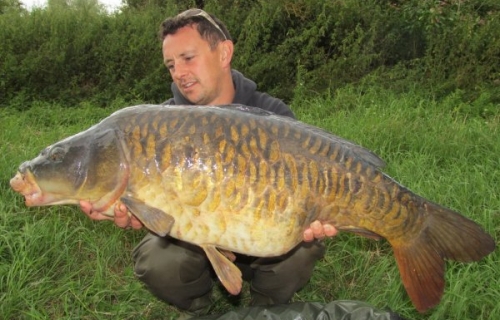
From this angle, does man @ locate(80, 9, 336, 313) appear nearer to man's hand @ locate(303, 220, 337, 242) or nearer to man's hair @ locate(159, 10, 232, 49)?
man's hair @ locate(159, 10, 232, 49)

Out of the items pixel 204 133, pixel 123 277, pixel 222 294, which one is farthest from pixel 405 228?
pixel 123 277

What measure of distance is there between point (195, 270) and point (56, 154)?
748mm

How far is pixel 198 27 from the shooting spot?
2301mm

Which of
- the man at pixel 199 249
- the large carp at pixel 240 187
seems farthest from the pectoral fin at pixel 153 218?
the man at pixel 199 249

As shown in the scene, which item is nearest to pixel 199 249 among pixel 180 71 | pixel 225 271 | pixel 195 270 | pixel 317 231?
pixel 195 270

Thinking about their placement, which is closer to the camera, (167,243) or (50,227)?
(167,243)

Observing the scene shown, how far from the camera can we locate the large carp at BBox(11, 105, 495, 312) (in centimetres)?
156

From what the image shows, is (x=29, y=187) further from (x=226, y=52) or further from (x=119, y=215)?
(x=226, y=52)

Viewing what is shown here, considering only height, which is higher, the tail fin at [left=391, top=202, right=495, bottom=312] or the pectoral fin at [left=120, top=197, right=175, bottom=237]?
the pectoral fin at [left=120, top=197, right=175, bottom=237]

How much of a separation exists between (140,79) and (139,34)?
0.74 metres

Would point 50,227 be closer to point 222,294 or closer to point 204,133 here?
point 222,294

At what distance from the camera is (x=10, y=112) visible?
Answer: 19.1ft

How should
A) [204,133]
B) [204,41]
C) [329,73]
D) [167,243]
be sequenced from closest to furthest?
[204,133] → [167,243] → [204,41] → [329,73]

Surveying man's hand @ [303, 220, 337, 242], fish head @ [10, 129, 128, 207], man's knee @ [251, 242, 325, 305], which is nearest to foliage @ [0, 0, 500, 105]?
man's knee @ [251, 242, 325, 305]
